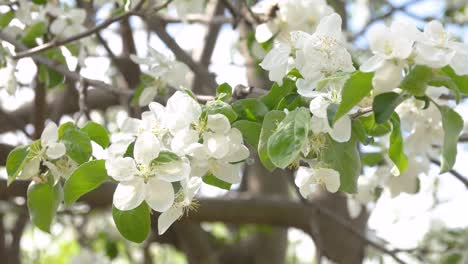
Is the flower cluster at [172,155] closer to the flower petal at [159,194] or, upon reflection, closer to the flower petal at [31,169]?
the flower petal at [159,194]

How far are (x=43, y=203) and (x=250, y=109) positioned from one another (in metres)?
0.30

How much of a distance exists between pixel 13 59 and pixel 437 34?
86 centimetres

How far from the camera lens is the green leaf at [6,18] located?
157 cm

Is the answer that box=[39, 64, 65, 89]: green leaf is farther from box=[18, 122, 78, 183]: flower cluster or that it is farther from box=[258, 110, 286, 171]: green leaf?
box=[258, 110, 286, 171]: green leaf

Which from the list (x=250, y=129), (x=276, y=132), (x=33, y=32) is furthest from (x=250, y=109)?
(x=33, y=32)

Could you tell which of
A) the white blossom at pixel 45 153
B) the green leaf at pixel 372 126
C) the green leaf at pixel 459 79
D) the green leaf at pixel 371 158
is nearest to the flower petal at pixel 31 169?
the white blossom at pixel 45 153

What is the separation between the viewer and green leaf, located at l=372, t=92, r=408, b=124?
0.79 meters

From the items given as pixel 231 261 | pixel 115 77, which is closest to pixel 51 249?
pixel 231 261

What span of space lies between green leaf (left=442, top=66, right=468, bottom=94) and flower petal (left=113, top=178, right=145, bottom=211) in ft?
1.21

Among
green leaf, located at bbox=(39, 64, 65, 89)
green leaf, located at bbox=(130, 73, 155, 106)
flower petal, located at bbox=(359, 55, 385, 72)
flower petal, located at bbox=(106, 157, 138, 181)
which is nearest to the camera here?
flower petal, located at bbox=(359, 55, 385, 72)

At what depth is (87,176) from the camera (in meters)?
0.92

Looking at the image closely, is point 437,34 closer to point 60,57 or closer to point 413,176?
point 413,176

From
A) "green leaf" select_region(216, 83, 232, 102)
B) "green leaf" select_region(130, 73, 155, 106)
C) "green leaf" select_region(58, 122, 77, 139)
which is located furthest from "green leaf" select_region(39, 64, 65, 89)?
"green leaf" select_region(216, 83, 232, 102)

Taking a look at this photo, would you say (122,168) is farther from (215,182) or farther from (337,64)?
(337,64)
